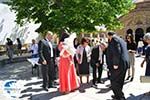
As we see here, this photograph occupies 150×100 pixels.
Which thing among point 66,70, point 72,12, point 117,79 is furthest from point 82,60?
point 72,12

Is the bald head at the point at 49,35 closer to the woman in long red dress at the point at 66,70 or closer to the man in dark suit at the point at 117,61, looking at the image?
the woman in long red dress at the point at 66,70

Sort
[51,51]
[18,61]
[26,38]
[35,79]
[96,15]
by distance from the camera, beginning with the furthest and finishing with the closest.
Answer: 1. [26,38]
2. [18,61]
3. [96,15]
4. [35,79]
5. [51,51]

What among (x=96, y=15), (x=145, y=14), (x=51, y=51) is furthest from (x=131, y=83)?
(x=145, y=14)

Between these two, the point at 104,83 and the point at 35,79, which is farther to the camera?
the point at 35,79

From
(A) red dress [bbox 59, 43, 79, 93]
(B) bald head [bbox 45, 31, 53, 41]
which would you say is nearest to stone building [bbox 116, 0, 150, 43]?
(B) bald head [bbox 45, 31, 53, 41]

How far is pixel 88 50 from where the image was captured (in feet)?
43.6

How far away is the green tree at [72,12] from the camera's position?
19.4 m

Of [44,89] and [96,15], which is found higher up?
[96,15]

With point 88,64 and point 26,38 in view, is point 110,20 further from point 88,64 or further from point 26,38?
point 26,38

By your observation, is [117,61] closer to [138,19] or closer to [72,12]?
[72,12]

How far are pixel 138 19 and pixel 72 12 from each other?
31884mm

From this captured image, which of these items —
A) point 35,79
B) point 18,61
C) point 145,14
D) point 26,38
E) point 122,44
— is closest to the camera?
point 122,44

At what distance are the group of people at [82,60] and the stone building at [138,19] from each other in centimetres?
3568

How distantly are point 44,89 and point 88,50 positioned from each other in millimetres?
1936
